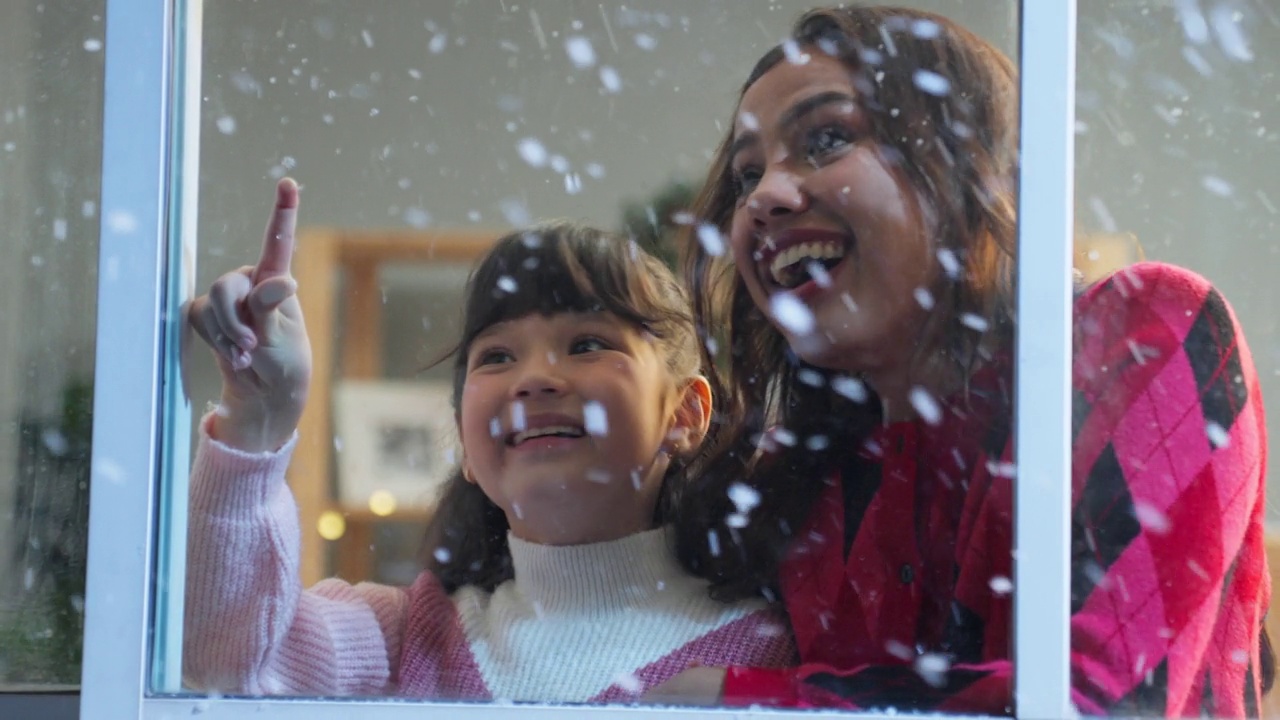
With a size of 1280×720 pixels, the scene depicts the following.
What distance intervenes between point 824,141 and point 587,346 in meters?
0.34

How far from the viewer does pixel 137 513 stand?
0.98m

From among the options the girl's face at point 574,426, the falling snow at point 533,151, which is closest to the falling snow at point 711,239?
the girl's face at point 574,426

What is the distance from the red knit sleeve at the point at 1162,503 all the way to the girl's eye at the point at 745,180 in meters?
0.45

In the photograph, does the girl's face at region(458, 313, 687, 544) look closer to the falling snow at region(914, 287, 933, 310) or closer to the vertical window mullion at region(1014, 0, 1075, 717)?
the falling snow at region(914, 287, 933, 310)

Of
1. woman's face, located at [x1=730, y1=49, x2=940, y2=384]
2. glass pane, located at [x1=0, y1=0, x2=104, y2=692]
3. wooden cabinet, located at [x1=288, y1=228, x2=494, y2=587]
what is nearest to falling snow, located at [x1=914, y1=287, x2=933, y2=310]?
woman's face, located at [x1=730, y1=49, x2=940, y2=384]

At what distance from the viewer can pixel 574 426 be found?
146 centimetres

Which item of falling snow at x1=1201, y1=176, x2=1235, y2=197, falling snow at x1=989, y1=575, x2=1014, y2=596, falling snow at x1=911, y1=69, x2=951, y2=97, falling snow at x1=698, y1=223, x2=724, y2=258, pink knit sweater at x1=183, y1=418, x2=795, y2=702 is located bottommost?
pink knit sweater at x1=183, y1=418, x2=795, y2=702

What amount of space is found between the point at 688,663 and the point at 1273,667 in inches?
21.5

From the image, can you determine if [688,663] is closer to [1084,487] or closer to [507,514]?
[507,514]

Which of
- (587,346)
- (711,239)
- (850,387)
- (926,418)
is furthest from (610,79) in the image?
(926,418)

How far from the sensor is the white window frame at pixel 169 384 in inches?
36.6

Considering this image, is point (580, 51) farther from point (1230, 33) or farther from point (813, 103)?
point (1230, 33)

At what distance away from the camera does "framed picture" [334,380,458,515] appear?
1688 millimetres

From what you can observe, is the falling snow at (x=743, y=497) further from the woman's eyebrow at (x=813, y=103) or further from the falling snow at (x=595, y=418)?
the woman's eyebrow at (x=813, y=103)
